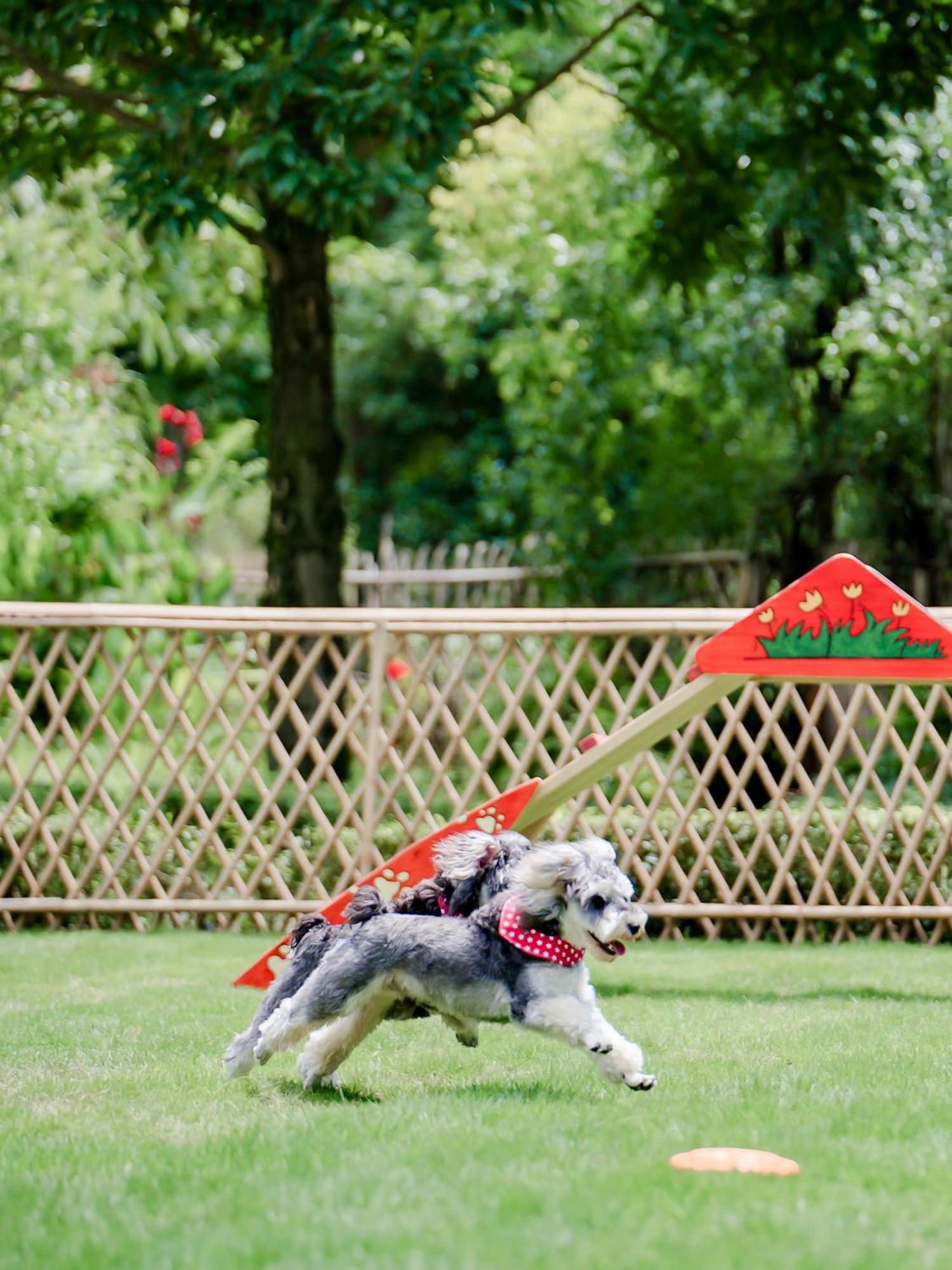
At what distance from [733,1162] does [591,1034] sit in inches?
19.9

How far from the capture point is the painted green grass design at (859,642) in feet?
13.3

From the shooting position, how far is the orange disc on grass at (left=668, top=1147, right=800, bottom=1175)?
7.77 feet

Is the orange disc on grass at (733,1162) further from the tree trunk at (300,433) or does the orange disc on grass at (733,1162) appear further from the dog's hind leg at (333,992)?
the tree trunk at (300,433)

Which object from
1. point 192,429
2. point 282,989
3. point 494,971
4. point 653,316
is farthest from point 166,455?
point 494,971

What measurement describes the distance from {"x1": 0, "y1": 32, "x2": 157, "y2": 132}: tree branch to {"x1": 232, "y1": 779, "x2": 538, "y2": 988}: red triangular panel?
369 cm

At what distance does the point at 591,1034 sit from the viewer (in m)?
2.86

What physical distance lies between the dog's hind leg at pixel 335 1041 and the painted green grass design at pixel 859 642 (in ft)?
5.07

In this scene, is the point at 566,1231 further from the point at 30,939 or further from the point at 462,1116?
the point at 30,939

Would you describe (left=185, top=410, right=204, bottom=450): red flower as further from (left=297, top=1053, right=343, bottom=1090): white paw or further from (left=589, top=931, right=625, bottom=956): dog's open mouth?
(left=589, top=931, right=625, bottom=956): dog's open mouth

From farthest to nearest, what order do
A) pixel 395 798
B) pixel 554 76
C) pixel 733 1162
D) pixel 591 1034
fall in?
pixel 554 76, pixel 395 798, pixel 591 1034, pixel 733 1162

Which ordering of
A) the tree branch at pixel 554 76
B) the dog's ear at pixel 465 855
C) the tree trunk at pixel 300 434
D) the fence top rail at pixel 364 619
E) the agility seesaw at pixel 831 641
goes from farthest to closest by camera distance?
the tree trunk at pixel 300 434 → the tree branch at pixel 554 76 → the fence top rail at pixel 364 619 → the agility seesaw at pixel 831 641 → the dog's ear at pixel 465 855

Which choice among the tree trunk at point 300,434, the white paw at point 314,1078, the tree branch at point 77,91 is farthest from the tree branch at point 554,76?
the white paw at point 314,1078

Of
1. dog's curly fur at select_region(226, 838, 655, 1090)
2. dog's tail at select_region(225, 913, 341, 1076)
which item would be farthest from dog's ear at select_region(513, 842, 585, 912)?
dog's tail at select_region(225, 913, 341, 1076)

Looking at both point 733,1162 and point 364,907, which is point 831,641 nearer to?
point 364,907
